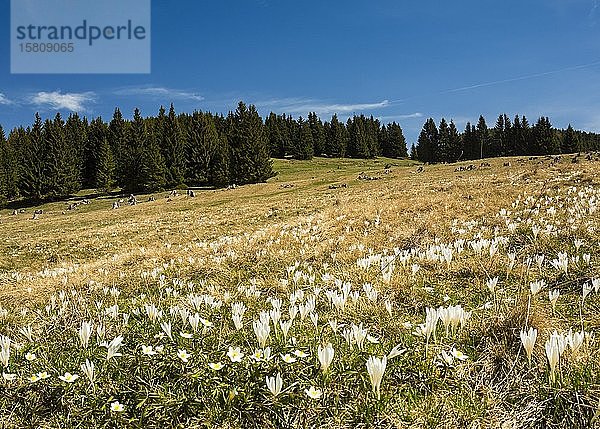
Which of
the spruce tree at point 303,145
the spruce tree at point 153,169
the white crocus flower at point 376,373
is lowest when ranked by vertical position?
the white crocus flower at point 376,373

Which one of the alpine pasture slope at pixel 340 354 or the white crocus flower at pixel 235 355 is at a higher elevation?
the white crocus flower at pixel 235 355

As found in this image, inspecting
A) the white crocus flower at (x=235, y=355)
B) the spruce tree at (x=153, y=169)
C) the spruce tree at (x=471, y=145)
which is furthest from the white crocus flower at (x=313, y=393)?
the spruce tree at (x=471, y=145)

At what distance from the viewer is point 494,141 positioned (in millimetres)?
148500

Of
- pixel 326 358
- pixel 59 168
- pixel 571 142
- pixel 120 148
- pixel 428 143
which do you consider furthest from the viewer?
pixel 428 143

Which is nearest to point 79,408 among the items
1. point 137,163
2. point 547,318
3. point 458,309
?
point 458,309

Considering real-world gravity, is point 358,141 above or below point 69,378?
above

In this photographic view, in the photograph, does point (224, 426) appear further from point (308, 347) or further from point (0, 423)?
point (0, 423)

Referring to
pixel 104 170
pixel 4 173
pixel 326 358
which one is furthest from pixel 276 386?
pixel 4 173

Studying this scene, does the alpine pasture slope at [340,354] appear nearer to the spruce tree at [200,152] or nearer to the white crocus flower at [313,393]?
the white crocus flower at [313,393]

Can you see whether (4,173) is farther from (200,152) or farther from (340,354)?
(340,354)

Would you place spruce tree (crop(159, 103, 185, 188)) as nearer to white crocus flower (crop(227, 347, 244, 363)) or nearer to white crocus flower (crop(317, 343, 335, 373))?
white crocus flower (crop(227, 347, 244, 363))

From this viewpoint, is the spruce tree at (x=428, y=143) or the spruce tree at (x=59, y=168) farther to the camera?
the spruce tree at (x=428, y=143)

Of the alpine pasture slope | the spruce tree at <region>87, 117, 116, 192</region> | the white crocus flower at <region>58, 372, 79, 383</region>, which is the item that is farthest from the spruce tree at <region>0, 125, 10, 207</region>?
the white crocus flower at <region>58, 372, 79, 383</region>

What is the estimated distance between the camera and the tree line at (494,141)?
126 metres
